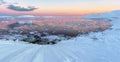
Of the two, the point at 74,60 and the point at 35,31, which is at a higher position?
the point at 74,60

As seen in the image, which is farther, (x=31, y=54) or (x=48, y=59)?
(x=31, y=54)

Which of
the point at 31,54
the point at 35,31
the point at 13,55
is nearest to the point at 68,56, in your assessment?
the point at 31,54

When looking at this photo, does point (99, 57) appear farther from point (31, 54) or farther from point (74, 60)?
point (31, 54)

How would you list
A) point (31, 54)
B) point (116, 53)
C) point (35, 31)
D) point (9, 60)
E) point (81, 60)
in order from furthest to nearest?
point (35, 31), point (116, 53), point (31, 54), point (81, 60), point (9, 60)

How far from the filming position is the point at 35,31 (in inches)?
1521

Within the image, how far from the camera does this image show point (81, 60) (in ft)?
25.4

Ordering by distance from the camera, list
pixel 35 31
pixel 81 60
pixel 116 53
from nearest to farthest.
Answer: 1. pixel 81 60
2. pixel 116 53
3. pixel 35 31

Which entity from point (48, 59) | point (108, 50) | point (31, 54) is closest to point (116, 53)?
point (108, 50)

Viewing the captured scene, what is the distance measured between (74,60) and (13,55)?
7.92 feet

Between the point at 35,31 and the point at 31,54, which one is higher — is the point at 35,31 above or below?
below

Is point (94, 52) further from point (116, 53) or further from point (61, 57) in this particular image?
point (61, 57)

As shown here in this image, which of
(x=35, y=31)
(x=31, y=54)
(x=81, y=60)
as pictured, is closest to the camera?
(x=81, y=60)

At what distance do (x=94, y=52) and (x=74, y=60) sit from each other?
165 cm

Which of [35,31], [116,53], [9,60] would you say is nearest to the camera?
[9,60]
